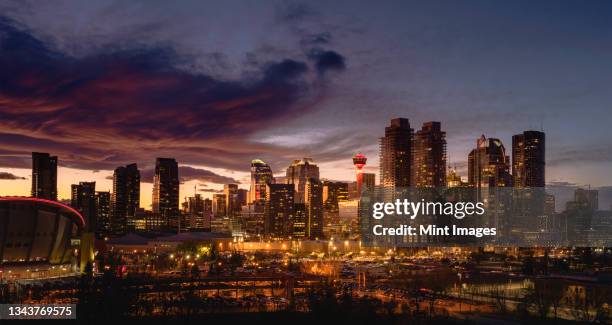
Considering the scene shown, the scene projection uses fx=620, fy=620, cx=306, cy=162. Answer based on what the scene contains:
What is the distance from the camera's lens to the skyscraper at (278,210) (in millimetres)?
161500

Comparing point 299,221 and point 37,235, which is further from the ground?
point 37,235

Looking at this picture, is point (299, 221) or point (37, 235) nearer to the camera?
point (37, 235)

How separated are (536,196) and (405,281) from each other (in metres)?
104

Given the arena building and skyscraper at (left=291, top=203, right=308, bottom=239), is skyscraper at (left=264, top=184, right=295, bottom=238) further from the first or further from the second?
the arena building

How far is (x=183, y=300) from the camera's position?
146 ft

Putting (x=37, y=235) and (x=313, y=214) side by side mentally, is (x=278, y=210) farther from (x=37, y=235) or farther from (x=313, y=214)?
(x=37, y=235)

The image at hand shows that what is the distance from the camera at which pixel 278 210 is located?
534 ft

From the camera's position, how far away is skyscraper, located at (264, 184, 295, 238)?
530 feet

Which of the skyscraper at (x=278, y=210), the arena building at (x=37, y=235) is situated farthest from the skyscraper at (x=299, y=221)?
the arena building at (x=37, y=235)

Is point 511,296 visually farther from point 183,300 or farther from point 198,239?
point 198,239

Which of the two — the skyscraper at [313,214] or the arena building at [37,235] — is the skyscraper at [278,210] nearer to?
the skyscraper at [313,214]

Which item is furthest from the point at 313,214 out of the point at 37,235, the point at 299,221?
the point at 37,235

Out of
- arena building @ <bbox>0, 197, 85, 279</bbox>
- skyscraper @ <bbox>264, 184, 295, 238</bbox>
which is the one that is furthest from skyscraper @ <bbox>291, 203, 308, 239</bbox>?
arena building @ <bbox>0, 197, 85, 279</bbox>

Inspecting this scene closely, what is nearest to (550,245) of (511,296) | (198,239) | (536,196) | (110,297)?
(536,196)
